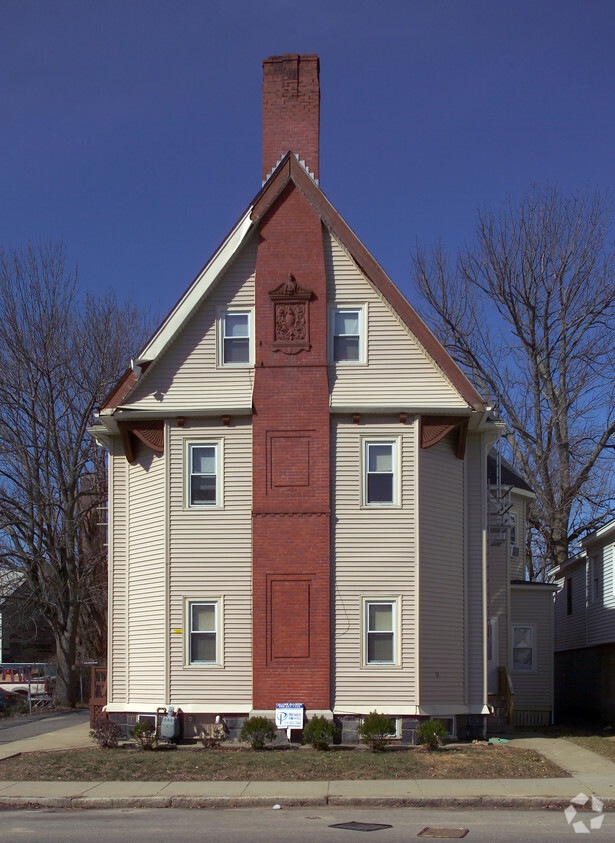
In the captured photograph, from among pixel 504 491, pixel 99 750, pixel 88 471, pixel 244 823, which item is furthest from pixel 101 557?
pixel 244 823

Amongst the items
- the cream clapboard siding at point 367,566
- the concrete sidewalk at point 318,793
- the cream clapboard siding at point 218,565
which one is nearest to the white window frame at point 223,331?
the cream clapboard siding at point 218,565

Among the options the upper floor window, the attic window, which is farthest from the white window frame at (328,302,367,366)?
the attic window

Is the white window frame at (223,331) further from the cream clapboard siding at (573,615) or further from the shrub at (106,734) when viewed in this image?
the cream clapboard siding at (573,615)

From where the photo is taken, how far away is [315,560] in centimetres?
2092

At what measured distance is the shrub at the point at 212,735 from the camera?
65.5 feet

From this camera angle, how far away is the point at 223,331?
22.1 meters

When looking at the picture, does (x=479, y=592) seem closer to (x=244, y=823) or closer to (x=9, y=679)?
(x=244, y=823)

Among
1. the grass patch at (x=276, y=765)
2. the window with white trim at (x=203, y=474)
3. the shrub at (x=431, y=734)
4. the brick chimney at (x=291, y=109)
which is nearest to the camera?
the grass patch at (x=276, y=765)

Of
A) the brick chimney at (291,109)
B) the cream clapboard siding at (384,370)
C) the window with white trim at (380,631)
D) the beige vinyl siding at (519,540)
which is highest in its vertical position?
the brick chimney at (291,109)

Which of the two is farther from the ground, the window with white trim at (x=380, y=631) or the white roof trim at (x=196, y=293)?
the white roof trim at (x=196, y=293)

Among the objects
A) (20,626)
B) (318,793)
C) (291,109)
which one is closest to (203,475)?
(318,793)

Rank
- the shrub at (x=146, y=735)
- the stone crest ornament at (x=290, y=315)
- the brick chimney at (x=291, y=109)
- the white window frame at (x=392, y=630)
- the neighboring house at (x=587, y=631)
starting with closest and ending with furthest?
1. the shrub at (x=146, y=735)
2. the white window frame at (x=392, y=630)
3. the stone crest ornament at (x=290, y=315)
4. the brick chimney at (x=291, y=109)
5. the neighboring house at (x=587, y=631)

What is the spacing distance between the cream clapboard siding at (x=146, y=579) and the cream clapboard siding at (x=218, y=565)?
0.38m

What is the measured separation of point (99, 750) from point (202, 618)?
3.35m
